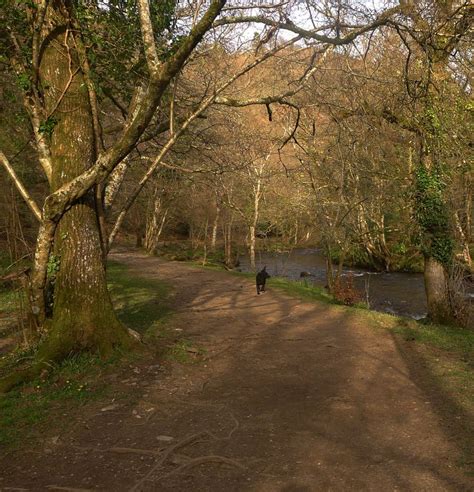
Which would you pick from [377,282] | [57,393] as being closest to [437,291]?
[57,393]

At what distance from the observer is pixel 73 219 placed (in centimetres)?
677

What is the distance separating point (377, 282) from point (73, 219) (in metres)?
18.7

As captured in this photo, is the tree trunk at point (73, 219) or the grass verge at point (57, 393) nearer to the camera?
the grass verge at point (57, 393)

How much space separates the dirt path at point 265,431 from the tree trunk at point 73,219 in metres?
1.05

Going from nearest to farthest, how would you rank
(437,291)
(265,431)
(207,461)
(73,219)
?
(207,461) < (265,431) < (73,219) < (437,291)

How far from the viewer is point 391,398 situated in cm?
612

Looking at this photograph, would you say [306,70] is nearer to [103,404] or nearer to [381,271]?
[103,404]

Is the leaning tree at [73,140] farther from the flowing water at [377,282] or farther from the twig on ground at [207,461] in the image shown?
the flowing water at [377,282]

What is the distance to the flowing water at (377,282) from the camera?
17.1 meters

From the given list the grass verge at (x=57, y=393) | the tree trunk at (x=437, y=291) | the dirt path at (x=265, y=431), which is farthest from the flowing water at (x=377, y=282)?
the grass verge at (x=57, y=393)

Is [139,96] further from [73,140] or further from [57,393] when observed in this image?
[57,393]

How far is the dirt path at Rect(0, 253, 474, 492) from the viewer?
4.06m

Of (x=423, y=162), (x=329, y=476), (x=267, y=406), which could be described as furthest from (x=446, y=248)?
(x=329, y=476)

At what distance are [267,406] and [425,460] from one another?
79.1 inches
